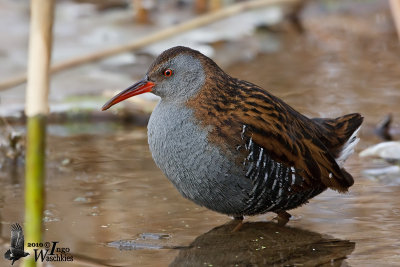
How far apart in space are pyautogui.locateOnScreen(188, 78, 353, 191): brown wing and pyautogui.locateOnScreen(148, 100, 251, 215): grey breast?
0.22ft

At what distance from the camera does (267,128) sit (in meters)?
3.94

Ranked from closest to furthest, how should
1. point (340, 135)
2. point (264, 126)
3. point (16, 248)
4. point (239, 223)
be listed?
point (16, 248), point (264, 126), point (239, 223), point (340, 135)

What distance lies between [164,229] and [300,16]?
18.8 ft

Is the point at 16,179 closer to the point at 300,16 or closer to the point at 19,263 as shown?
the point at 19,263

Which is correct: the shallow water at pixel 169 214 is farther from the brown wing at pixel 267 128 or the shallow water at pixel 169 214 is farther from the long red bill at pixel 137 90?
the long red bill at pixel 137 90

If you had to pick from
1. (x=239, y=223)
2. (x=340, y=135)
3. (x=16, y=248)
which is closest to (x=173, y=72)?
(x=239, y=223)

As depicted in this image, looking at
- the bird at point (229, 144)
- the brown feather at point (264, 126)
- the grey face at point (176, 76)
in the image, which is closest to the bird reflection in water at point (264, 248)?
the bird at point (229, 144)

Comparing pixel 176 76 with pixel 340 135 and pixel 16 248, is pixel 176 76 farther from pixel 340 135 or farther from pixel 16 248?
pixel 16 248

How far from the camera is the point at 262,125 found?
392 cm

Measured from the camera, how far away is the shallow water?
3.64 metres

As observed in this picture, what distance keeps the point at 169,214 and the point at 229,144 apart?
2.09 feet

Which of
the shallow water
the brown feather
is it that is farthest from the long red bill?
the shallow water

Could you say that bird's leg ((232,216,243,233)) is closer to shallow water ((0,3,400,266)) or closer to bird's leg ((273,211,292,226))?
shallow water ((0,3,400,266))

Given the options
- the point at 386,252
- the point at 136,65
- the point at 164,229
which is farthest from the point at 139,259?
the point at 136,65
